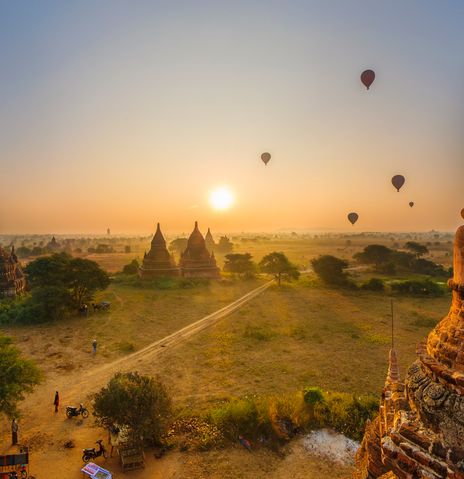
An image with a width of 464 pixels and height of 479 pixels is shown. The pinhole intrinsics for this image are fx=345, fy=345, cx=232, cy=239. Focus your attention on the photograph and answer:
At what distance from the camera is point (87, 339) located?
2189 centimetres

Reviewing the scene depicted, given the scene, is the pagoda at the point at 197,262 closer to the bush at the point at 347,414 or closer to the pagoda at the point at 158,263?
the pagoda at the point at 158,263

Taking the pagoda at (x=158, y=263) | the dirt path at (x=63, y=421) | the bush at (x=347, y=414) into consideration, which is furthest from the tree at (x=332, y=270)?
the bush at (x=347, y=414)

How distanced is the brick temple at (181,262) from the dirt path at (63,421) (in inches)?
809

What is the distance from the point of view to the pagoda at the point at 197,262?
139ft

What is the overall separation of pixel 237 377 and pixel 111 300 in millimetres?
19212

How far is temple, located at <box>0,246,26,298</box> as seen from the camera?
1198 inches

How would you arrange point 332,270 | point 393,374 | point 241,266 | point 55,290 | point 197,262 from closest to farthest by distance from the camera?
point 393,374 → point 55,290 → point 332,270 → point 197,262 → point 241,266

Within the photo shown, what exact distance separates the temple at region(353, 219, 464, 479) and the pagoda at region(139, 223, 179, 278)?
37.9m

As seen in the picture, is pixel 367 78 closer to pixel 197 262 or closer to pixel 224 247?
pixel 197 262

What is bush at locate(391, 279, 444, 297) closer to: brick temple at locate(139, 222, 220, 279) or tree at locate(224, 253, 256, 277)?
tree at locate(224, 253, 256, 277)

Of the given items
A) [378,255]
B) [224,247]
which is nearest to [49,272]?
[378,255]

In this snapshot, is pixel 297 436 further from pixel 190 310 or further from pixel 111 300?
pixel 111 300

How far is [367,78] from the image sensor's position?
1906cm

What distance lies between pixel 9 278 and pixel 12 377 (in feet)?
75.3
